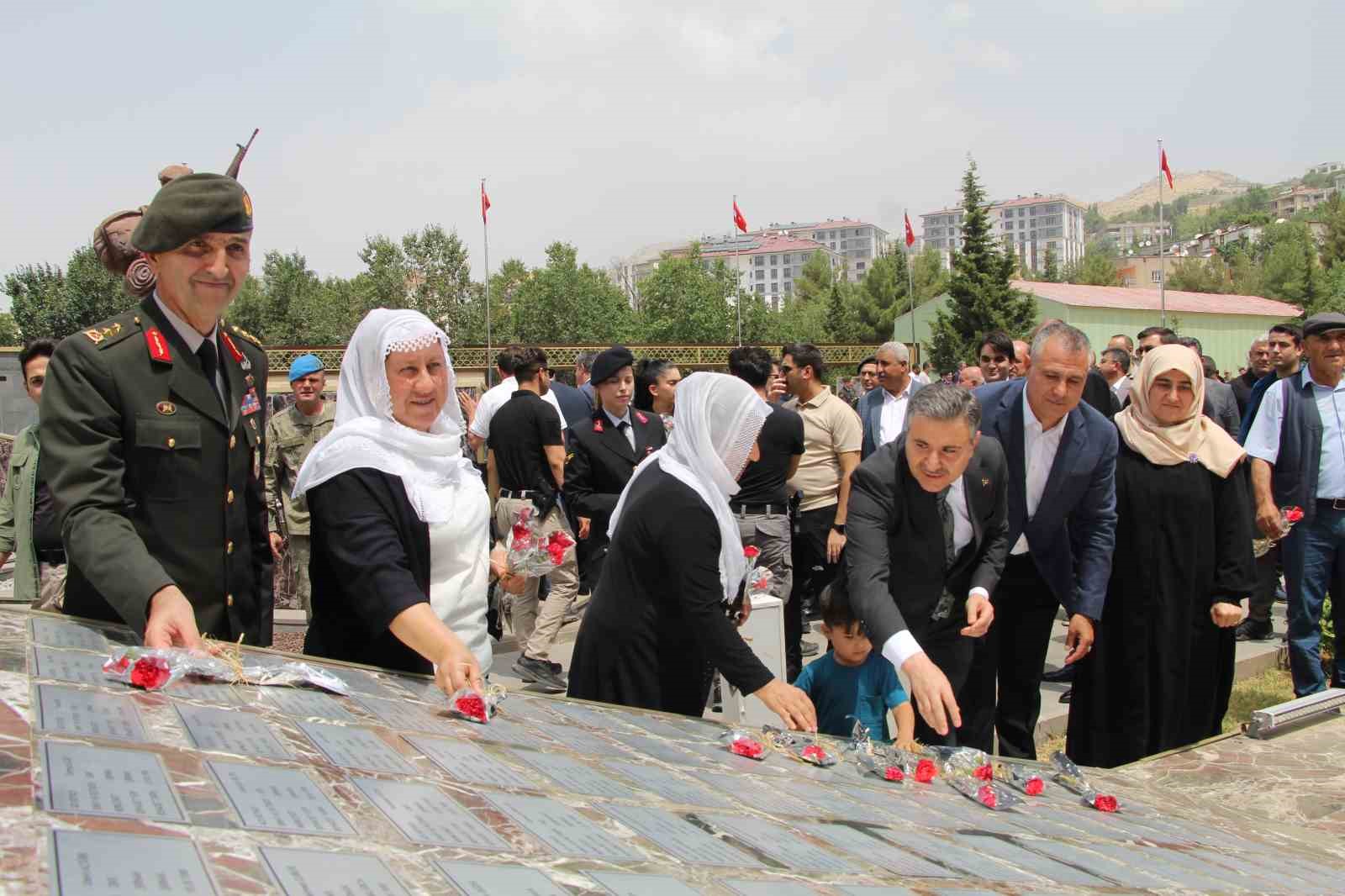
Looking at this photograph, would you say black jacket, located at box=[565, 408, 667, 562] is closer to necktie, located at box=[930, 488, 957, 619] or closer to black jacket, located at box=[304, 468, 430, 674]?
necktie, located at box=[930, 488, 957, 619]

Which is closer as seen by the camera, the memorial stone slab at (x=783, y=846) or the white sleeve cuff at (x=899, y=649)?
the memorial stone slab at (x=783, y=846)

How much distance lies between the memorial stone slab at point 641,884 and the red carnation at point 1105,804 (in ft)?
5.57

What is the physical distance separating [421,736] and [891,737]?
2452mm

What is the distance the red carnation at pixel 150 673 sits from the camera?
1.84m

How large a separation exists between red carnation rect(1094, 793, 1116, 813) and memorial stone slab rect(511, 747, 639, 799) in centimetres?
141

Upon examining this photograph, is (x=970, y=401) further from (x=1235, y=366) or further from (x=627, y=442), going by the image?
(x=1235, y=366)

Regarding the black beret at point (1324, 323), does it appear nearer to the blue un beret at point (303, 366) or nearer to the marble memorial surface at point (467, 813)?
the marble memorial surface at point (467, 813)

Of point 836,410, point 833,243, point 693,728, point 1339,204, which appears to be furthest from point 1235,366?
point 833,243

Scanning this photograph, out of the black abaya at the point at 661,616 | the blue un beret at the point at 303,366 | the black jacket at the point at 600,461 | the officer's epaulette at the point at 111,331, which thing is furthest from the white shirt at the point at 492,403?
the officer's epaulette at the point at 111,331

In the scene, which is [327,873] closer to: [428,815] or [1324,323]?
[428,815]

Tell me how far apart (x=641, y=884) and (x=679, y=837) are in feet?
0.97

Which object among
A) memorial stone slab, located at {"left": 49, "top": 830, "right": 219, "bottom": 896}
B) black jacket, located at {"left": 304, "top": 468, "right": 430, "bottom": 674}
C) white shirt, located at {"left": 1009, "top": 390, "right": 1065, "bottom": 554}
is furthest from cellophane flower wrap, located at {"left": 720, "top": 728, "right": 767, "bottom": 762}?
white shirt, located at {"left": 1009, "top": 390, "right": 1065, "bottom": 554}

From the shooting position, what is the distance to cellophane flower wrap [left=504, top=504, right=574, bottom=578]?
363 cm

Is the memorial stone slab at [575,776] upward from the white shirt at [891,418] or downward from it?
downward
